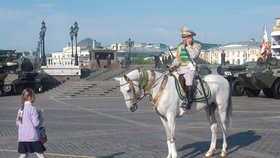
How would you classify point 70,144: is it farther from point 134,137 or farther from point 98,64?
point 98,64

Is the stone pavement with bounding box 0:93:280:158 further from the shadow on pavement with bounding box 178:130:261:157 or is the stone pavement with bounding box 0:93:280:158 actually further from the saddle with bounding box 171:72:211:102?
the saddle with bounding box 171:72:211:102

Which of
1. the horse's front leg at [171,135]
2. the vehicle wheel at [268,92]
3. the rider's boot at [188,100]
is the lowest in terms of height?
the vehicle wheel at [268,92]

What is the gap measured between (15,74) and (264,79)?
802 inches

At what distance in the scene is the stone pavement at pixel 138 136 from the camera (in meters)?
10.8

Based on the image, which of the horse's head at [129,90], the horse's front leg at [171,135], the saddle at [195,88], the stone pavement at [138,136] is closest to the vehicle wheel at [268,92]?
the stone pavement at [138,136]

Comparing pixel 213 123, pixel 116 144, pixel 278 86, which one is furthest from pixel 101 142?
pixel 278 86

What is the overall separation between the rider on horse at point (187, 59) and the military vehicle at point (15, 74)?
30640 mm

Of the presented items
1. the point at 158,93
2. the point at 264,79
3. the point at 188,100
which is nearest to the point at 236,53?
the point at 264,79

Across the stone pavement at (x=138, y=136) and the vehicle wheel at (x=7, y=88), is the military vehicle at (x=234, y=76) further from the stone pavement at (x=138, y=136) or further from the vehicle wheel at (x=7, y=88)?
the vehicle wheel at (x=7, y=88)

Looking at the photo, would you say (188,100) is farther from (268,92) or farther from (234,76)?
(234,76)

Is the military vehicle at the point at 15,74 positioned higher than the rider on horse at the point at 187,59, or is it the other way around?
the rider on horse at the point at 187,59

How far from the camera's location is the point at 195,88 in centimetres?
986

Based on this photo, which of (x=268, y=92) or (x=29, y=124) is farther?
(x=268, y=92)

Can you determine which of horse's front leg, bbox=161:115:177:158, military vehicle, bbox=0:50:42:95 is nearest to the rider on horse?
horse's front leg, bbox=161:115:177:158
